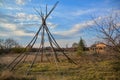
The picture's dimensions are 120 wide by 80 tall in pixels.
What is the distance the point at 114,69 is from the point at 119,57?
2.50 m

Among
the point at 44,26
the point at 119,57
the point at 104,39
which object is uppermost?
the point at 44,26

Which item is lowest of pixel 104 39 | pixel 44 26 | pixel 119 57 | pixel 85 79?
pixel 85 79

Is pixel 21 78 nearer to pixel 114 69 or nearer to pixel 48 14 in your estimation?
pixel 114 69

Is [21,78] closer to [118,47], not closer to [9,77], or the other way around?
[9,77]

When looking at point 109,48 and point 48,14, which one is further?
point 48,14

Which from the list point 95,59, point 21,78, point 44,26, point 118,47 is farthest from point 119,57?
point 95,59

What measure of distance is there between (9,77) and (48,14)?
23.1 ft

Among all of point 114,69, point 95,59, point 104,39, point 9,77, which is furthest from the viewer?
point 95,59

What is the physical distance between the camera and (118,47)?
410 inches

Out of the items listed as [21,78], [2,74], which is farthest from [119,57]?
[2,74]

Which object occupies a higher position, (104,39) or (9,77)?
(104,39)

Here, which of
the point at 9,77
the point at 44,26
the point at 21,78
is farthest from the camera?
the point at 44,26

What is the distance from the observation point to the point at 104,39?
1084 cm

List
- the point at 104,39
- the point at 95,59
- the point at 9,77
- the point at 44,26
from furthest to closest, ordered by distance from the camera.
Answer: the point at 95,59 → the point at 44,26 → the point at 104,39 → the point at 9,77
